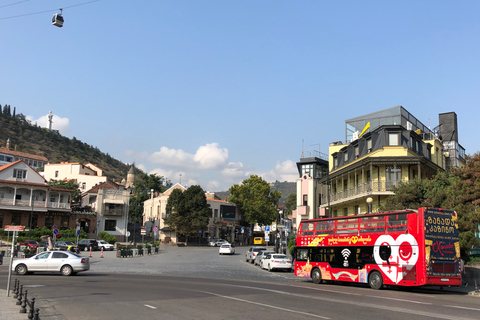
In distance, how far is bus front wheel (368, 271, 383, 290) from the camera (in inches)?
781

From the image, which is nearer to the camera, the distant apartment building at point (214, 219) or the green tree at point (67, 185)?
the green tree at point (67, 185)

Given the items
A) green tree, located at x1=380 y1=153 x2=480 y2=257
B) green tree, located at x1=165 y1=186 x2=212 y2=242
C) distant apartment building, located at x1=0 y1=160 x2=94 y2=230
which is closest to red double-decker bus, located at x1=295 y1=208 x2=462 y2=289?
green tree, located at x1=380 y1=153 x2=480 y2=257

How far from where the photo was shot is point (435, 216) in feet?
60.3

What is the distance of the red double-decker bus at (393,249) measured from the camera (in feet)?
59.3

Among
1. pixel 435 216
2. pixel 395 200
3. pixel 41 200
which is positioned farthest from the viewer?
pixel 41 200

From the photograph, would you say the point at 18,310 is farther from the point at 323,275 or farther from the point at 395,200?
the point at 395,200

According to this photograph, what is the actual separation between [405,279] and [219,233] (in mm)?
66821

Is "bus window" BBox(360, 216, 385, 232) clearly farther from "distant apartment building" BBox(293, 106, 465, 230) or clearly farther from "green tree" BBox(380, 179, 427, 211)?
"green tree" BBox(380, 179, 427, 211)

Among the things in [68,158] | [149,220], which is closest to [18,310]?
[149,220]

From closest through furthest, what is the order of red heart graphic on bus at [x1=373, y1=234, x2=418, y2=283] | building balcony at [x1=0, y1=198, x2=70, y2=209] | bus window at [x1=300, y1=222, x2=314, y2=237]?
1. red heart graphic on bus at [x1=373, y1=234, x2=418, y2=283]
2. bus window at [x1=300, y1=222, x2=314, y2=237]
3. building balcony at [x1=0, y1=198, x2=70, y2=209]

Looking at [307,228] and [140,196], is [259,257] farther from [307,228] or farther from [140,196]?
[140,196]

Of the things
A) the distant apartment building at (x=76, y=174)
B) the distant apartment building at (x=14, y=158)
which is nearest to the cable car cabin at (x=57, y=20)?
the distant apartment building at (x=76, y=174)

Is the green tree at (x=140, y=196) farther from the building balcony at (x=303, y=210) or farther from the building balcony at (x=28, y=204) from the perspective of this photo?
the building balcony at (x=303, y=210)

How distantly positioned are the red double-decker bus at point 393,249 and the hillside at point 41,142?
421 ft
